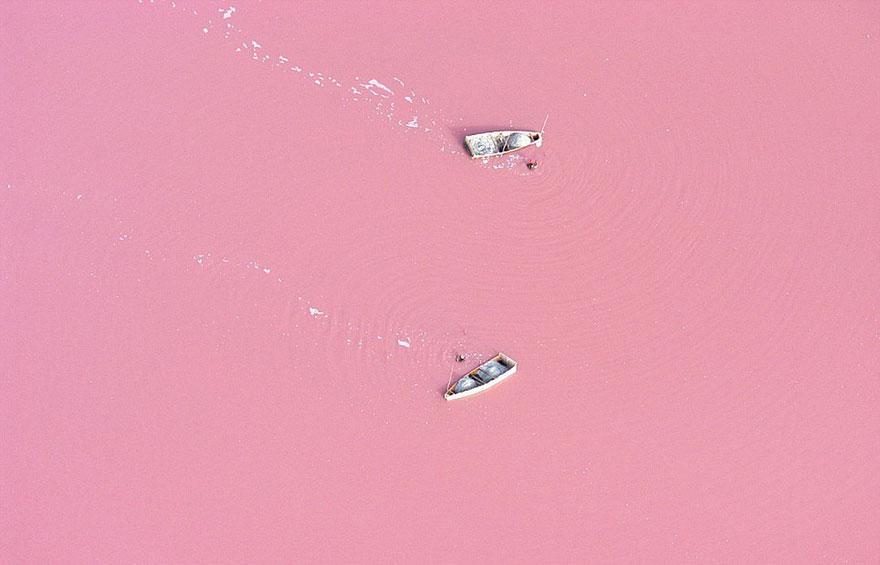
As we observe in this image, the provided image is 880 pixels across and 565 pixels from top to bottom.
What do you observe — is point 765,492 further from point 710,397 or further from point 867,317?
point 867,317

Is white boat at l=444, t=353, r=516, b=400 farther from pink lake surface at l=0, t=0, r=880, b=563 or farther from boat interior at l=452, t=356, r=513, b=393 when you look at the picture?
pink lake surface at l=0, t=0, r=880, b=563

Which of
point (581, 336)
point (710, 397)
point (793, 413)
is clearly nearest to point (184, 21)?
point (581, 336)

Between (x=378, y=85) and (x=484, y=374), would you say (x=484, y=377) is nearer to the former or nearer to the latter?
(x=484, y=374)

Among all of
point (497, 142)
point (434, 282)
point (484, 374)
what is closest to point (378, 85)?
point (497, 142)

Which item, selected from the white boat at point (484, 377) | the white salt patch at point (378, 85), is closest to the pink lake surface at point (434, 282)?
the white salt patch at point (378, 85)

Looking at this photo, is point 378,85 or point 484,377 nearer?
point 484,377

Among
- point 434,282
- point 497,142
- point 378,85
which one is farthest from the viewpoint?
point 378,85
